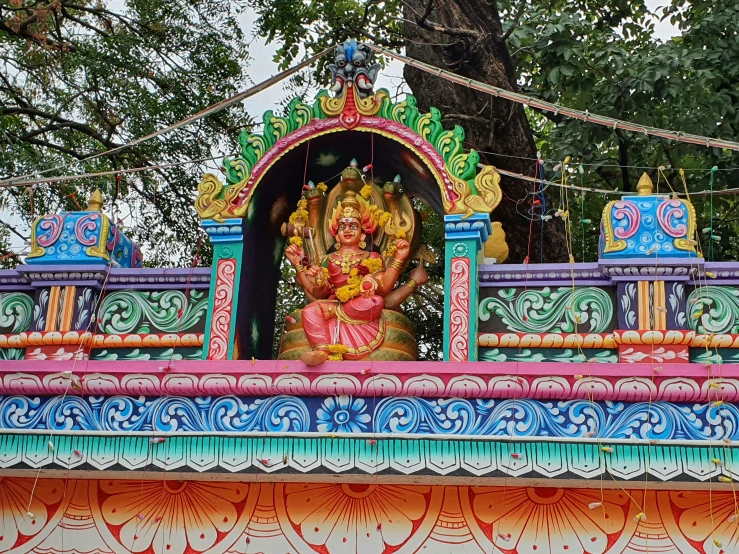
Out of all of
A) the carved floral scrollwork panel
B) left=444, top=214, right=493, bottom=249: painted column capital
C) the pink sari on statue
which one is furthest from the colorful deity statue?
the carved floral scrollwork panel

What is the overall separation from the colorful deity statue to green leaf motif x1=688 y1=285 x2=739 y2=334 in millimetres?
1754

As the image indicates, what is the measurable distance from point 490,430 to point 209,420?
5.15 feet

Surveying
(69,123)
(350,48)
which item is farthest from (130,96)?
(350,48)

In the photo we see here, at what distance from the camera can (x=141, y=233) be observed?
1135 cm

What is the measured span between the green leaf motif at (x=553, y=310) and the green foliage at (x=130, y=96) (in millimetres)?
4951

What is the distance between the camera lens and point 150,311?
24.1 feet

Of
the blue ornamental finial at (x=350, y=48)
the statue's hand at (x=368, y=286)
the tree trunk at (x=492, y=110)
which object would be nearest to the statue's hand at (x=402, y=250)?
the statue's hand at (x=368, y=286)

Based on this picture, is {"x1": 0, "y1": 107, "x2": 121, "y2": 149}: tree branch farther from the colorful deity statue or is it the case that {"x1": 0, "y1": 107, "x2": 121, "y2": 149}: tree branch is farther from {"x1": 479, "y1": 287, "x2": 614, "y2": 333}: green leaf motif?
{"x1": 479, "y1": 287, "x2": 614, "y2": 333}: green leaf motif

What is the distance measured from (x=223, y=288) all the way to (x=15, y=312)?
4.52 ft

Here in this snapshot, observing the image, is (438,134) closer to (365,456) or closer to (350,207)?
(350,207)

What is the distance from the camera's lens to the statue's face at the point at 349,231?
7.69 metres

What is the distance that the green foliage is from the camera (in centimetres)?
1091

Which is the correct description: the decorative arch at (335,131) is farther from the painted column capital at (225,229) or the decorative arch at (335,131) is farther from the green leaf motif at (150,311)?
the green leaf motif at (150,311)

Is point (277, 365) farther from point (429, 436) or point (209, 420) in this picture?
point (429, 436)
